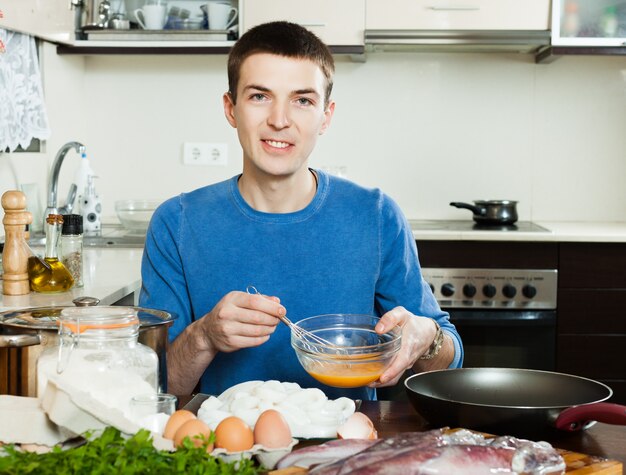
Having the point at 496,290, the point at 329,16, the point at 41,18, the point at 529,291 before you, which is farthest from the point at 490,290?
the point at 41,18

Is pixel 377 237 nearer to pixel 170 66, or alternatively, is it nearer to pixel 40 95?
pixel 40 95

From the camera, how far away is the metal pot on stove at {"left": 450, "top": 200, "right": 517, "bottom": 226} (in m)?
3.31

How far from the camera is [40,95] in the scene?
3.19m

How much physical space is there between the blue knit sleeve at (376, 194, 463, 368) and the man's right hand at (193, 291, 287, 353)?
490 mm

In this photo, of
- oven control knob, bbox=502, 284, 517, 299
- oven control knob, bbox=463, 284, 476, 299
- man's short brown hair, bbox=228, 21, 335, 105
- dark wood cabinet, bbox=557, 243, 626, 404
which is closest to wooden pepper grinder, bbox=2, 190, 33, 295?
man's short brown hair, bbox=228, 21, 335, 105

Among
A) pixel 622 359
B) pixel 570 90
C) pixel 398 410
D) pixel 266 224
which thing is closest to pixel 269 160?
pixel 266 224

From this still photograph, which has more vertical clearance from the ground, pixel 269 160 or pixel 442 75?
pixel 442 75

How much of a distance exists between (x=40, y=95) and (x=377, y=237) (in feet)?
6.06

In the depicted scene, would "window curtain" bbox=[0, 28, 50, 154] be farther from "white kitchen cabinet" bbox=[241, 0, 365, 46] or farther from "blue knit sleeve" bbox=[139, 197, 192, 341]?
"blue knit sleeve" bbox=[139, 197, 192, 341]

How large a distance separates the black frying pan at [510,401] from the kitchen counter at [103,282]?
44.7 inches

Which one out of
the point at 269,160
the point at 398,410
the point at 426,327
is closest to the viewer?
the point at 398,410

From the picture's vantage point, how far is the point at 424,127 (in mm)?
3693

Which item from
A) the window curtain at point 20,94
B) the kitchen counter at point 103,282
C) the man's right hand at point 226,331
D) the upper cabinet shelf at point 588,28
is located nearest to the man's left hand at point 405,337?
the man's right hand at point 226,331

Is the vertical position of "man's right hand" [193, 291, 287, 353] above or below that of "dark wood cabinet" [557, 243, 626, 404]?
above
